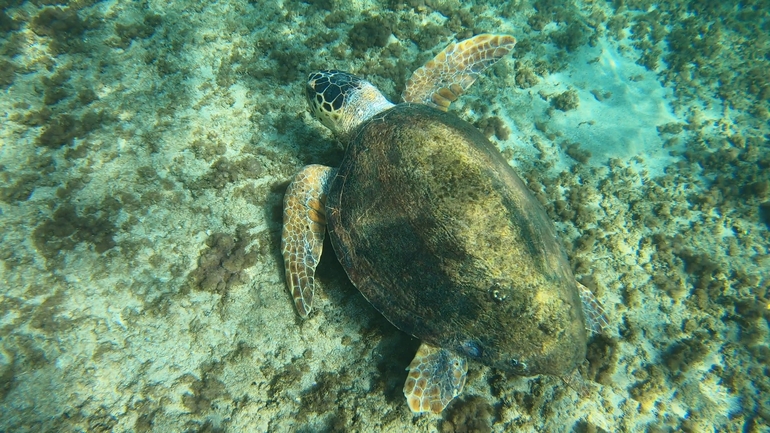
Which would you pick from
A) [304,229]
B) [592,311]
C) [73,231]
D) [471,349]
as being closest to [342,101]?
[304,229]

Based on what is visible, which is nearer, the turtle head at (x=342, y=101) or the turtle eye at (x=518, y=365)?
the turtle eye at (x=518, y=365)

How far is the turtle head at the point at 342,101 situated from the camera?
3.20 meters

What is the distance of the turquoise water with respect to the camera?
7.81 feet

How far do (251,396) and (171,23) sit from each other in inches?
178

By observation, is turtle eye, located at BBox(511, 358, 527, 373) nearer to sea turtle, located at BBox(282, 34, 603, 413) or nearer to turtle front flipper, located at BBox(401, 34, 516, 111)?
sea turtle, located at BBox(282, 34, 603, 413)

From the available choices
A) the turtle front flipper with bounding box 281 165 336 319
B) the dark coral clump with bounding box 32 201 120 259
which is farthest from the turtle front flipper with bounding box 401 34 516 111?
the dark coral clump with bounding box 32 201 120 259

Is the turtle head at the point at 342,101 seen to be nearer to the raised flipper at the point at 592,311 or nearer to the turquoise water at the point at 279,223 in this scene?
the turquoise water at the point at 279,223

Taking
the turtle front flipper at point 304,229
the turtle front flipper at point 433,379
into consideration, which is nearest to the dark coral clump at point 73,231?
the turtle front flipper at point 304,229

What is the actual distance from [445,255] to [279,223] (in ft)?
5.55

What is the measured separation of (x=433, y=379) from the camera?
226 cm

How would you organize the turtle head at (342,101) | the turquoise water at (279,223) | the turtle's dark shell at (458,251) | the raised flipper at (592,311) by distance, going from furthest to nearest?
the turtle head at (342,101)
the raised flipper at (592,311)
the turquoise water at (279,223)
the turtle's dark shell at (458,251)

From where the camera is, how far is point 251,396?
238 cm

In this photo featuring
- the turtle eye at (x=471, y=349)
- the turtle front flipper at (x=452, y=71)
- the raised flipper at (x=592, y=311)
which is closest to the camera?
the turtle eye at (x=471, y=349)

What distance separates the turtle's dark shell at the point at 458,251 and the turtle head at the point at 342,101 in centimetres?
78
